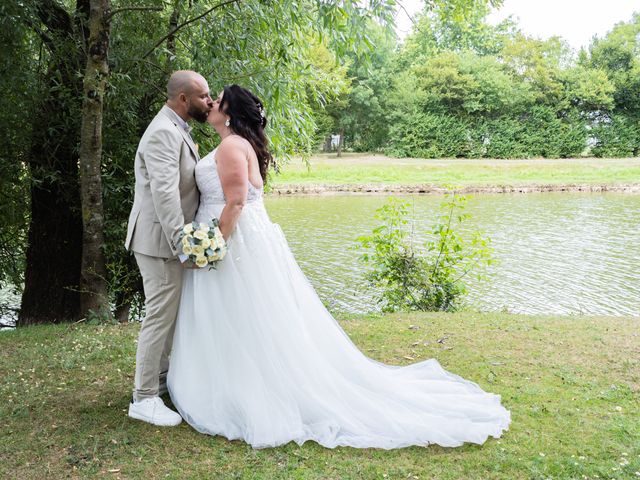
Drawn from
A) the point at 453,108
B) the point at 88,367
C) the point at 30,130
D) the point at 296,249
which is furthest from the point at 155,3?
the point at 453,108

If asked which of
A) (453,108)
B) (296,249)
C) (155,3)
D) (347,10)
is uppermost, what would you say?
(453,108)

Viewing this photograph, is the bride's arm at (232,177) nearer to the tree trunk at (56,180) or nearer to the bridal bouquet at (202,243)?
the bridal bouquet at (202,243)

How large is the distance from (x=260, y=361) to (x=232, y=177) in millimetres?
1195

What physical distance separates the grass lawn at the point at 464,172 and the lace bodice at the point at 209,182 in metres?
25.4

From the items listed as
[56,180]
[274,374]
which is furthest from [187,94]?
[56,180]

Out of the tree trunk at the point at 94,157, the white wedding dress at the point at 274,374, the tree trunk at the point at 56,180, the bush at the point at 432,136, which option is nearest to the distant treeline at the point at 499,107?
the bush at the point at 432,136

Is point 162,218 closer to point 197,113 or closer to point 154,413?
point 197,113

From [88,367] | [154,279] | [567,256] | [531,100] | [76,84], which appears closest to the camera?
[154,279]

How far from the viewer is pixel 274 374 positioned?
3902mm

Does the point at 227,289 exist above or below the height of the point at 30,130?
below

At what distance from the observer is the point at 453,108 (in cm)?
4253

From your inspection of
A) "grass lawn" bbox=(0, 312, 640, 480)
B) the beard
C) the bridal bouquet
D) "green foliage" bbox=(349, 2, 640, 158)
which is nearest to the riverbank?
"green foliage" bbox=(349, 2, 640, 158)

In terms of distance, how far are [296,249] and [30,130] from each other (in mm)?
9037

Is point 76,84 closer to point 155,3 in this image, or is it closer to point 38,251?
point 155,3
